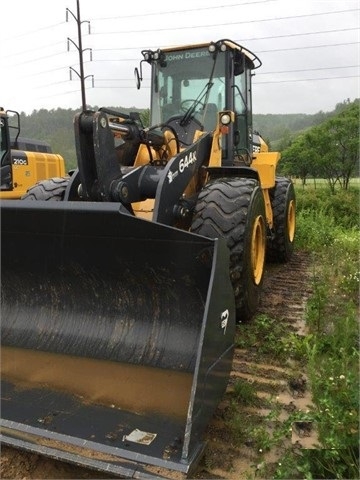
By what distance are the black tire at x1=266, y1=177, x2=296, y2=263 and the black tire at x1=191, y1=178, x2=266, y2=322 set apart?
8.11 feet

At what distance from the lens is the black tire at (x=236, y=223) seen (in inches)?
141

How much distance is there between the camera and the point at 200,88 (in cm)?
509

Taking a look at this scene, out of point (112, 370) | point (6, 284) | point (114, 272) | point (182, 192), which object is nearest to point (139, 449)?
point (112, 370)

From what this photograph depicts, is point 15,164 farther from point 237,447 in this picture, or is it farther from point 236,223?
point 237,447

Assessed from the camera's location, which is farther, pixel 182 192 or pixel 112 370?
pixel 182 192

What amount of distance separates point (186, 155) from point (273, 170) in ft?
8.00

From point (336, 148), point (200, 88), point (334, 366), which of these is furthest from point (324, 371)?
point (336, 148)

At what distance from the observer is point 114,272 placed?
3.06 metres

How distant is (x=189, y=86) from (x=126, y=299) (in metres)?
2.98

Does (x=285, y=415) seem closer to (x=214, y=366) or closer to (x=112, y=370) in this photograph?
(x=214, y=366)

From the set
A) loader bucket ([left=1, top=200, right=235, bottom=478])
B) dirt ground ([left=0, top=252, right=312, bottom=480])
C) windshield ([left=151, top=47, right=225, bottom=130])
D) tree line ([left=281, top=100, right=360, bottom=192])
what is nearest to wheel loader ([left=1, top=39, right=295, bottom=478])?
loader bucket ([left=1, top=200, right=235, bottom=478])

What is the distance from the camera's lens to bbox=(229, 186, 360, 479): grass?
7.17 feet

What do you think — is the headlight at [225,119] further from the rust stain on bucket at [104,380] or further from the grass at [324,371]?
the rust stain on bucket at [104,380]

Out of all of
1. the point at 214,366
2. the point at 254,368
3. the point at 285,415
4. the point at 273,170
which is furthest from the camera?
the point at 273,170
